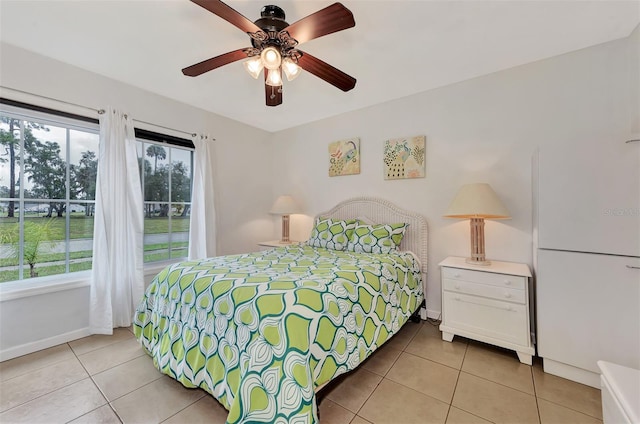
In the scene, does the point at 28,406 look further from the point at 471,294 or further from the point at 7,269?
the point at 471,294

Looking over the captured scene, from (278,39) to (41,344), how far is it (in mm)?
3064

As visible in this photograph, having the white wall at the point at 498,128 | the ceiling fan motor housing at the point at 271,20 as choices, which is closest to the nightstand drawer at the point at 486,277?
the white wall at the point at 498,128

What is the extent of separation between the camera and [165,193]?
3178 millimetres

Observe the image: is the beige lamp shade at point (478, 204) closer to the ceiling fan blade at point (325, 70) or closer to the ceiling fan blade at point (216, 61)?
the ceiling fan blade at point (325, 70)

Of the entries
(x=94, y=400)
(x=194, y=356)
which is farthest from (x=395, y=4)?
(x=94, y=400)

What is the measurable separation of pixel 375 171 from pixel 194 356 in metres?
2.62

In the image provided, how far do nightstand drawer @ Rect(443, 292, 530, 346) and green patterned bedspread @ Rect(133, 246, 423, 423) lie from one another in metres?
0.47

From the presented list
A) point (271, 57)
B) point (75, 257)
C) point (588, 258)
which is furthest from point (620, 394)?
point (75, 257)

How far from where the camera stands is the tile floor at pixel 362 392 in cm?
151

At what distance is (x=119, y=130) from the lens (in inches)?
103

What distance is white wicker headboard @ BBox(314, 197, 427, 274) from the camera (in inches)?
114

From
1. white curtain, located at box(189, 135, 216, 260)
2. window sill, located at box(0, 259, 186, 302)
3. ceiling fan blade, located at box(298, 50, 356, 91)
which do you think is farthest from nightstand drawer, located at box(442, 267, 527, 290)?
window sill, located at box(0, 259, 186, 302)

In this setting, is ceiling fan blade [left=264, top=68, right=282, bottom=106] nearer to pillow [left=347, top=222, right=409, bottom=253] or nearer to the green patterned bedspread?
the green patterned bedspread

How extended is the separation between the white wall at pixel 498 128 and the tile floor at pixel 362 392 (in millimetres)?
948
